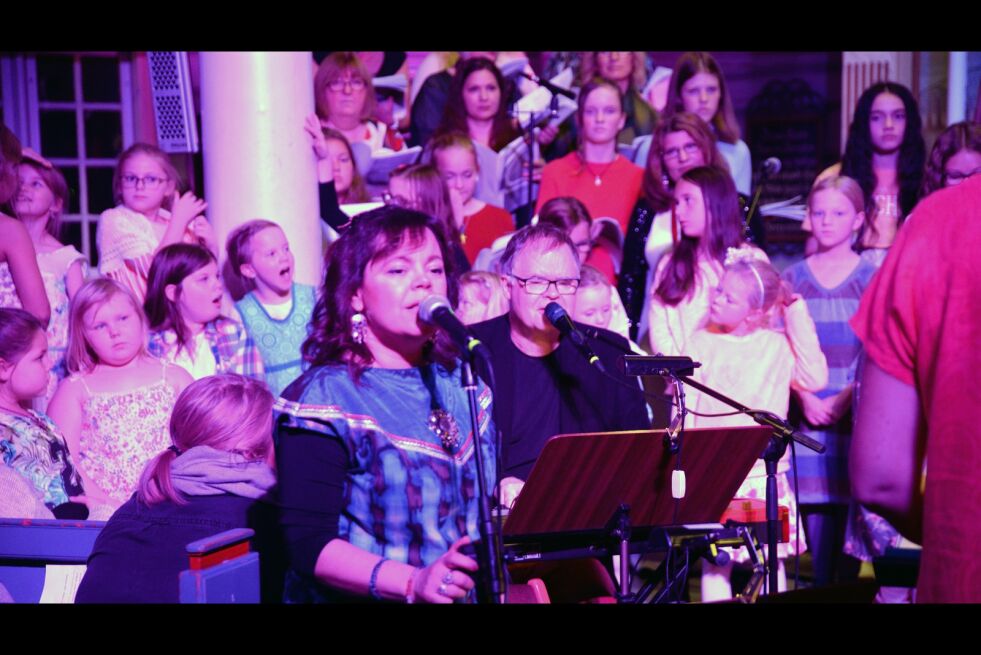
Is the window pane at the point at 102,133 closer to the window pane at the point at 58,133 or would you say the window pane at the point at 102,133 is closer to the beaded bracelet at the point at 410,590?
the window pane at the point at 58,133

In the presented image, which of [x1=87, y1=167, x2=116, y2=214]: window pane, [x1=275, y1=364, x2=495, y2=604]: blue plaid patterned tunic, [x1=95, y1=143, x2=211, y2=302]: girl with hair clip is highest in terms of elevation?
[x1=87, y1=167, x2=116, y2=214]: window pane

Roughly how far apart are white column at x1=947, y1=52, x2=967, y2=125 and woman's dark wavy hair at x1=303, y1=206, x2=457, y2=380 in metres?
6.74

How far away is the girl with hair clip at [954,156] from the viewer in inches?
206

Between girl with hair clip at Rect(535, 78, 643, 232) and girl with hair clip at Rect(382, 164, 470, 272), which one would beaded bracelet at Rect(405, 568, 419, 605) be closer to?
girl with hair clip at Rect(382, 164, 470, 272)

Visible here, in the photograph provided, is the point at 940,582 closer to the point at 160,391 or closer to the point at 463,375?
the point at 463,375

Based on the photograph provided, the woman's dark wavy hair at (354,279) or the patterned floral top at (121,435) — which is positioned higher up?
the woman's dark wavy hair at (354,279)

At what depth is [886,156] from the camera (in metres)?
5.88

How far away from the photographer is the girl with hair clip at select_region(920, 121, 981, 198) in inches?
206

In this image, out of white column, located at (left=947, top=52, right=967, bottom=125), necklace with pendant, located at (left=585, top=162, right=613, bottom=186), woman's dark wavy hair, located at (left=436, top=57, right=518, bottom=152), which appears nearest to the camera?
necklace with pendant, located at (left=585, top=162, right=613, bottom=186)

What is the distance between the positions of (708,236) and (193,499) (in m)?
2.91

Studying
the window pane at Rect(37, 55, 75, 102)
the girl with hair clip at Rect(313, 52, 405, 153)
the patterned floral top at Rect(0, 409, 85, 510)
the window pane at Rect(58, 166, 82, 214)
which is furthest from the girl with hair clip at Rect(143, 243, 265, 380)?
the window pane at Rect(37, 55, 75, 102)

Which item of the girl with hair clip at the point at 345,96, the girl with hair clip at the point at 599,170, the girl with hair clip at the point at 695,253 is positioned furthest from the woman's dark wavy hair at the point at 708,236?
the girl with hair clip at the point at 345,96

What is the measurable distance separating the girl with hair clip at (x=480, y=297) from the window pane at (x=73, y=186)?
4.45 metres
